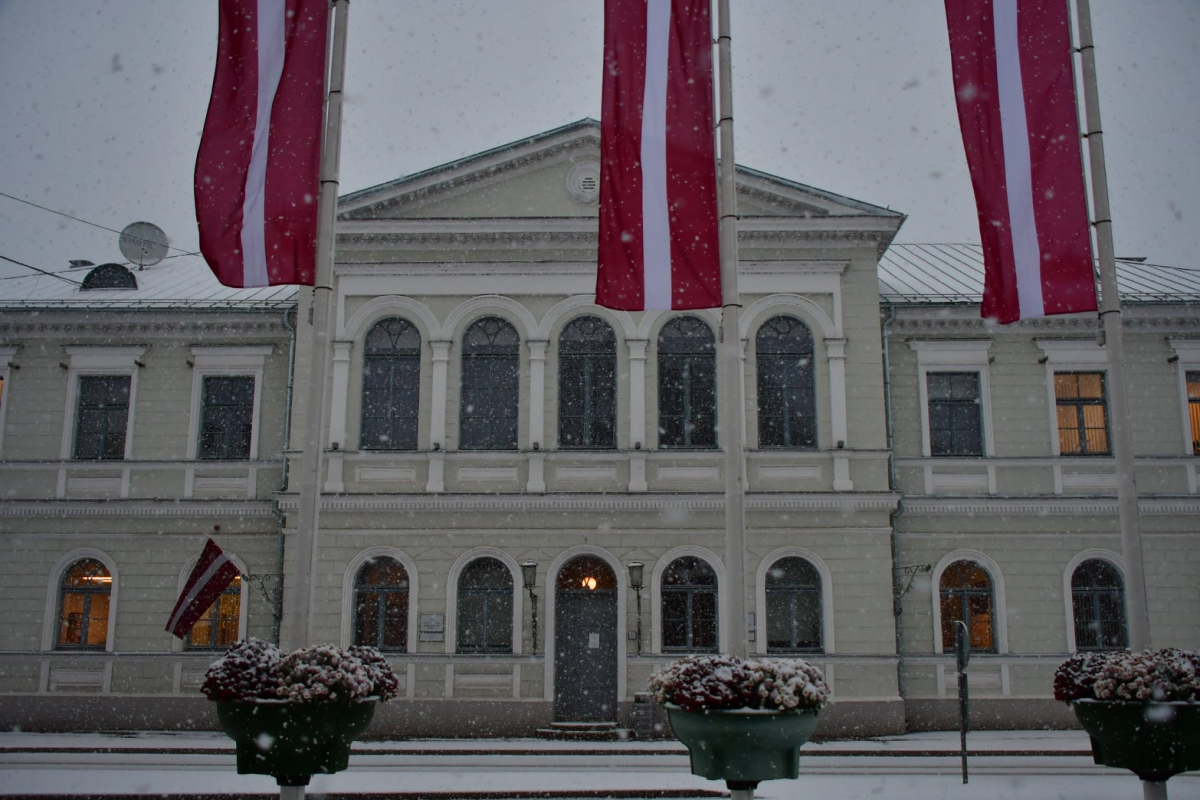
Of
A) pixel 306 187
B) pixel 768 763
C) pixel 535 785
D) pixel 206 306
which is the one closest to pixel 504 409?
pixel 206 306

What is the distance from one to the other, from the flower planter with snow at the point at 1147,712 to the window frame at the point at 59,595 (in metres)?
17.8

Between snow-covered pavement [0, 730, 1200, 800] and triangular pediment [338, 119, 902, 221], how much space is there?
9.54m

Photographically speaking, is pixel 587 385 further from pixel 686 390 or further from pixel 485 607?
pixel 485 607

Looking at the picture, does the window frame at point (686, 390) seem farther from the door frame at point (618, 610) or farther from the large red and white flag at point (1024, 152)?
the large red and white flag at point (1024, 152)

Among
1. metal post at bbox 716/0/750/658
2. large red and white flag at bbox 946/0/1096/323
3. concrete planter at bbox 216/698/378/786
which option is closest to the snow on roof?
metal post at bbox 716/0/750/658

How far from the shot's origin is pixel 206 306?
72.3 ft

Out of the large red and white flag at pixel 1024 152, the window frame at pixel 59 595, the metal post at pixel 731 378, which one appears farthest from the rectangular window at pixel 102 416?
the large red and white flag at pixel 1024 152

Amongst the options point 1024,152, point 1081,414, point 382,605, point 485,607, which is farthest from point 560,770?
point 1081,414

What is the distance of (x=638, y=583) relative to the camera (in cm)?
1919

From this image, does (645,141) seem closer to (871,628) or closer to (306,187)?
(306,187)

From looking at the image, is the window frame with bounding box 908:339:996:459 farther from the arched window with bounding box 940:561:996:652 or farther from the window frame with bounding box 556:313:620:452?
the window frame with bounding box 556:313:620:452

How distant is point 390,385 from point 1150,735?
49.0 feet

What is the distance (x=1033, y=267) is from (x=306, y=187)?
6.50 meters

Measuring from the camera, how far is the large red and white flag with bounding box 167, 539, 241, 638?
62.8 feet
